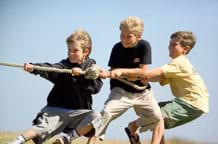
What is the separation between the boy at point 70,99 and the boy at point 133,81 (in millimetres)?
193

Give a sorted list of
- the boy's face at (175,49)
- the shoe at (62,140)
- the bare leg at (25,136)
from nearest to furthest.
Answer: the bare leg at (25,136) → the shoe at (62,140) → the boy's face at (175,49)

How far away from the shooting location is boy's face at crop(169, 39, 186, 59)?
612 centimetres

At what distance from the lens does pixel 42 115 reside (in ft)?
17.8

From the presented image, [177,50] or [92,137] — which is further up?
[177,50]

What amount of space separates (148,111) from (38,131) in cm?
117

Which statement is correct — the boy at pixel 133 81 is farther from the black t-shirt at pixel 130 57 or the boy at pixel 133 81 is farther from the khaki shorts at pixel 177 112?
the khaki shorts at pixel 177 112

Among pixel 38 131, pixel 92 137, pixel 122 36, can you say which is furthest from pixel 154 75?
pixel 38 131

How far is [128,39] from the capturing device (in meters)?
5.61

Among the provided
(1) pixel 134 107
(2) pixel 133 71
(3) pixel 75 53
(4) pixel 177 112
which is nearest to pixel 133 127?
(1) pixel 134 107

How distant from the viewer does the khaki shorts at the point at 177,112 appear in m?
5.89

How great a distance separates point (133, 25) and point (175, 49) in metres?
0.75

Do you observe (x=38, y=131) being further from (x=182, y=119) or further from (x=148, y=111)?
(x=182, y=119)

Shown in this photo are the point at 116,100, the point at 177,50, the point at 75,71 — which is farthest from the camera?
the point at 177,50

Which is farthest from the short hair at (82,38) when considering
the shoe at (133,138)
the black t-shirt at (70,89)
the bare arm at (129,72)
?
the shoe at (133,138)
